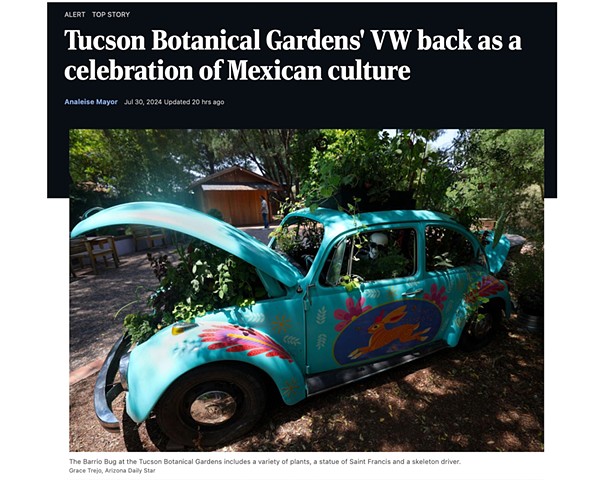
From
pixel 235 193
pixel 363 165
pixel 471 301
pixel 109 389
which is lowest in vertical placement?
pixel 109 389

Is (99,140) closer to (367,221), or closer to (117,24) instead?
(117,24)

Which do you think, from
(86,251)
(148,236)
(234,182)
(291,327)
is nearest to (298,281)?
(291,327)

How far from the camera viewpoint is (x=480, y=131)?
378cm

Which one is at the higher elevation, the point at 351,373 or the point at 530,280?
the point at 530,280

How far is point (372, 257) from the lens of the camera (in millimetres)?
2424

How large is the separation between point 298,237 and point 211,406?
1.85 metres

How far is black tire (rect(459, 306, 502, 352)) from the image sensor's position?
3004mm

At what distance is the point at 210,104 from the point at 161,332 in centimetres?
216

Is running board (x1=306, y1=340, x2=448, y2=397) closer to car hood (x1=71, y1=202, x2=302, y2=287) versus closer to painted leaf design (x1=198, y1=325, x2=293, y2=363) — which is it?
painted leaf design (x1=198, y1=325, x2=293, y2=363)

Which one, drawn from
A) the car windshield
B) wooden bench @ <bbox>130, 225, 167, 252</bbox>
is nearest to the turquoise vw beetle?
the car windshield

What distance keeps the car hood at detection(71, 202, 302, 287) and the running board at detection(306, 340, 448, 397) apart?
93 cm

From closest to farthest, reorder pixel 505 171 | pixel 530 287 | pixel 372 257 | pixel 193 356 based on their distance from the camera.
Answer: pixel 193 356 < pixel 372 257 < pixel 530 287 < pixel 505 171

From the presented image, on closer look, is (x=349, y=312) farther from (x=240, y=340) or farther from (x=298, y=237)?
(x=298, y=237)

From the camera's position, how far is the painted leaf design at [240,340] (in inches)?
69.7
